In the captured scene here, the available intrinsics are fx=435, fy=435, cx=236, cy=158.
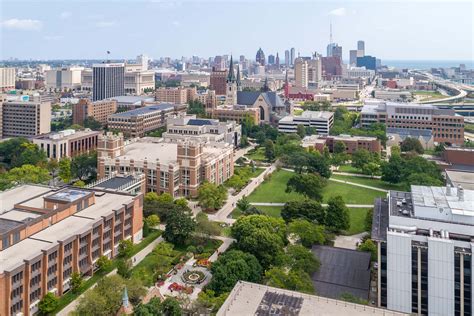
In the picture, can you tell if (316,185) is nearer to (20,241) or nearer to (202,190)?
(202,190)

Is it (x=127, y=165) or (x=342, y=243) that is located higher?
(x=127, y=165)

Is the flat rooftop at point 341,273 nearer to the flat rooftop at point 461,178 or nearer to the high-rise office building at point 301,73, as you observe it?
the flat rooftop at point 461,178

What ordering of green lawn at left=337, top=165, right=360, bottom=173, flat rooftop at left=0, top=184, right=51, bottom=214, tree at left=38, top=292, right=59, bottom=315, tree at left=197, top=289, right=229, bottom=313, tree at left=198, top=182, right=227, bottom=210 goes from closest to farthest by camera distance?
tree at left=197, top=289, right=229, bottom=313
tree at left=38, top=292, right=59, bottom=315
flat rooftop at left=0, top=184, right=51, bottom=214
tree at left=198, top=182, right=227, bottom=210
green lawn at left=337, top=165, right=360, bottom=173

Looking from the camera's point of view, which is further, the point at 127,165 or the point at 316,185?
the point at 127,165

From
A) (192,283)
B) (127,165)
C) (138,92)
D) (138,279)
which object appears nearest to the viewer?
(138,279)

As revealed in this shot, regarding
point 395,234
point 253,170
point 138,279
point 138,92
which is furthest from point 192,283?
point 138,92

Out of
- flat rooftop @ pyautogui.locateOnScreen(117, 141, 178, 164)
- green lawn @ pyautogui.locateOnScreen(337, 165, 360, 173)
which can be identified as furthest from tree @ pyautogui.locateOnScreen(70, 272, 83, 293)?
green lawn @ pyautogui.locateOnScreen(337, 165, 360, 173)

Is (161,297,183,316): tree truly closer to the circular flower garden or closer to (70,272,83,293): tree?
the circular flower garden

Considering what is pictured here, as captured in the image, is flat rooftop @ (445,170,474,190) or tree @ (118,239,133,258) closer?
tree @ (118,239,133,258)
